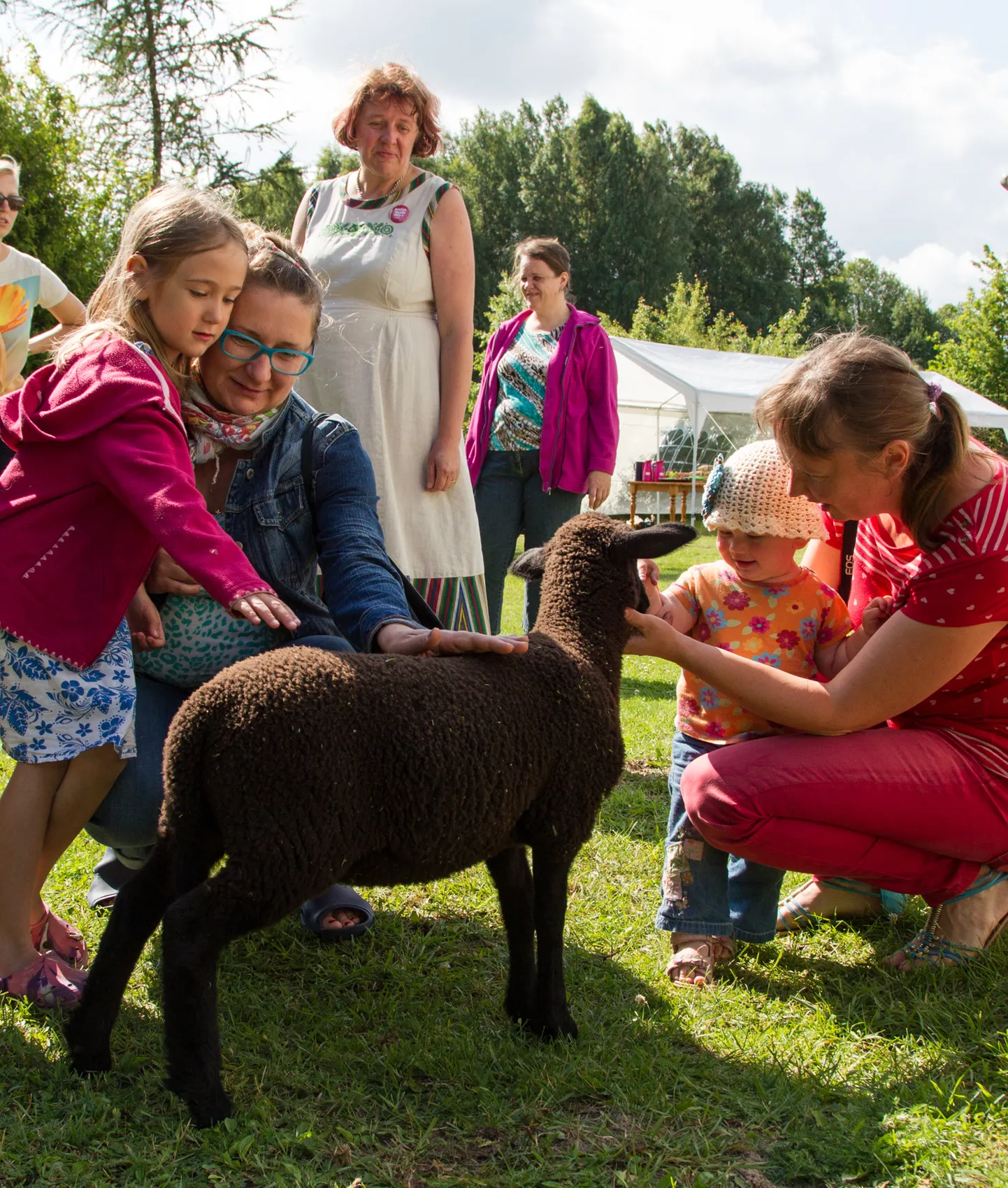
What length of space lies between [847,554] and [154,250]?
244cm

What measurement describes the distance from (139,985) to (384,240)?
112 inches

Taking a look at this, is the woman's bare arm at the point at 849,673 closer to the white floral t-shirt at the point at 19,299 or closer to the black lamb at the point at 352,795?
the black lamb at the point at 352,795

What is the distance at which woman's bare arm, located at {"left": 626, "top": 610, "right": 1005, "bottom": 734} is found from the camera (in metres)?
2.71

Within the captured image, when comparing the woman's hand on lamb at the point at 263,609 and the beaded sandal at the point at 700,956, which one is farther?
the beaded sandal at the point at 700,956

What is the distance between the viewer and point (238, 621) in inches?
111

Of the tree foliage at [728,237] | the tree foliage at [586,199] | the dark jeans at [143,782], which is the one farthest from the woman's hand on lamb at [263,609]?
the tree foliage at [728,237]

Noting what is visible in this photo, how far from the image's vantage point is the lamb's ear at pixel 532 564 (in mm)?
2807

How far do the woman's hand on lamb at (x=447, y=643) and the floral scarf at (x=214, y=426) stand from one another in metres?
0.78

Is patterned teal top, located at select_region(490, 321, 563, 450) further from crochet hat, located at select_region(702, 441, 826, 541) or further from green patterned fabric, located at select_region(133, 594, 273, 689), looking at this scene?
green patterned fabric, located at select_region(133, 594, 273, 689)

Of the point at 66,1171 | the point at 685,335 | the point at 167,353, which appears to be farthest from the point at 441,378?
the point at 685,335

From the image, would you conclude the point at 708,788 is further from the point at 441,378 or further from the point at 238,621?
the point at 441,378

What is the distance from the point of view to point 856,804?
2824mm

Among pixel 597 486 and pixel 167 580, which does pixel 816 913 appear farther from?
pixel 597 486

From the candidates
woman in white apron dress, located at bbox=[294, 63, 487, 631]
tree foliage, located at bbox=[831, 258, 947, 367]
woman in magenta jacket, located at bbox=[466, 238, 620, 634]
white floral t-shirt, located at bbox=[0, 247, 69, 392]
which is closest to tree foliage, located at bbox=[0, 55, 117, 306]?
white floral t-shirt, located at bbox=[0, 247, 69, 392]
